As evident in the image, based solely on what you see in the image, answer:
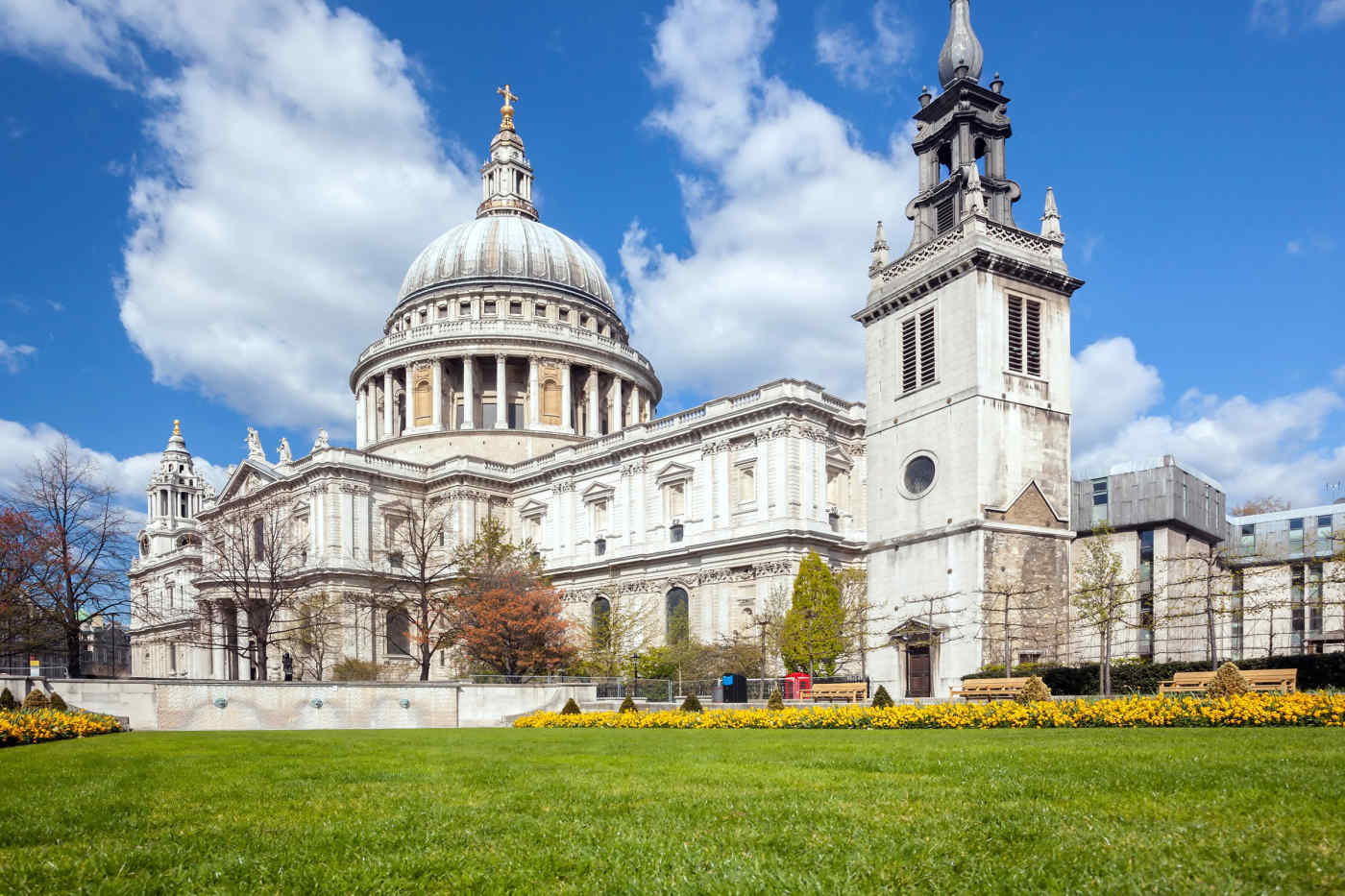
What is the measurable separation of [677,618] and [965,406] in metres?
26.6

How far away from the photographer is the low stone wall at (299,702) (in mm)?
31266

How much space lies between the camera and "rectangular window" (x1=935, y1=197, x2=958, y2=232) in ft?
127

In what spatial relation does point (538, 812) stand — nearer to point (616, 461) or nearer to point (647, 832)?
point (647, 832)

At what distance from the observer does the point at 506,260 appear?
86.5 metres

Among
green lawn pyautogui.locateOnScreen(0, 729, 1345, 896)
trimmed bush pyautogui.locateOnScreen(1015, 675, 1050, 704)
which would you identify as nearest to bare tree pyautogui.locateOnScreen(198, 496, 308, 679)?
trimmed bush pyautogui.locateOnScreen(1015, 675, 1050, 704)

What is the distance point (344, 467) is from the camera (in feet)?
215

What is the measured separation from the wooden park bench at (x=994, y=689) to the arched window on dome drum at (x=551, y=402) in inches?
2208

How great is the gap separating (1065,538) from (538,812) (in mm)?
31715

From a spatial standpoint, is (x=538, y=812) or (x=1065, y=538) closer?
(x=538, y=812)

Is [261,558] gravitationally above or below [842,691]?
above

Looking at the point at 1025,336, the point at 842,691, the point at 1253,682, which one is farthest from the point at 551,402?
the point at 1253,682

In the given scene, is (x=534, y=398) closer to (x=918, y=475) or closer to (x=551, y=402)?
(x=551, y=402)

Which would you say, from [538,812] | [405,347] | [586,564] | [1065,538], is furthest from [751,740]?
[405,347]

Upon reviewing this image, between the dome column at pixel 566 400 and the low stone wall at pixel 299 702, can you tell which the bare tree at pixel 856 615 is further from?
the dome column at pixel 566 400
